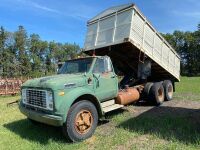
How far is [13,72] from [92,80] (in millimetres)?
59119

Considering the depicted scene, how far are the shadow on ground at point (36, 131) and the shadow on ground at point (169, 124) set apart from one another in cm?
185

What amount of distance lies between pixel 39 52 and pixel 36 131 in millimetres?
77956

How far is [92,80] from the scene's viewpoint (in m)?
7.56

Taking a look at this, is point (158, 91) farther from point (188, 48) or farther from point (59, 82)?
point (188, 48)

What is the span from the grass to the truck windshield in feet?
5.89

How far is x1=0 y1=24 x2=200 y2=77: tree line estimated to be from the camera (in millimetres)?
64562

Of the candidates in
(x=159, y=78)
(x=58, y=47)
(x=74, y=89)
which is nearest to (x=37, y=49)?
(x=58, y=47)

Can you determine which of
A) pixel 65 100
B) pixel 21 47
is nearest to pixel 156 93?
pixel 65 100

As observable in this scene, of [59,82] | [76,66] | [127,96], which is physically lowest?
[127,96]

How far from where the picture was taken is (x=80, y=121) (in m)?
6.73

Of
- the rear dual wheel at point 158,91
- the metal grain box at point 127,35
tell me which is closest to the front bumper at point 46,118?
the metal grain box at point 127,35

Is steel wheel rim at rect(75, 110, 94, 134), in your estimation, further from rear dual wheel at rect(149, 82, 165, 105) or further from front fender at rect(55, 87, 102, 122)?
rear dual wheel at rect(149, 82, 165, 105)

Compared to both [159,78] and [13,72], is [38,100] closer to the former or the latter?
[159,78]

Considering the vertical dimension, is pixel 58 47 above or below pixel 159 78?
above
